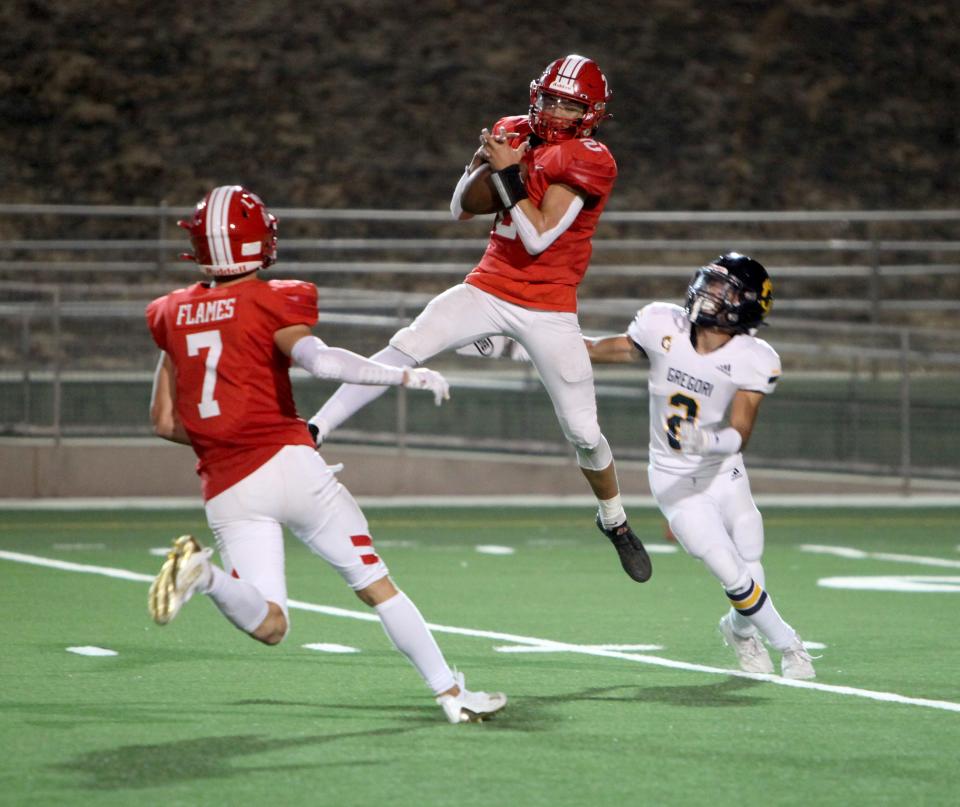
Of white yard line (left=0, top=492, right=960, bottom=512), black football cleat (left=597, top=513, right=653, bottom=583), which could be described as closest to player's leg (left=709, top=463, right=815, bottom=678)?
black football cleat (left=597, top=513, right=653, bottom=583)

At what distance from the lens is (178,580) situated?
5309 millimetres

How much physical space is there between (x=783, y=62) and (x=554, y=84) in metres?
20.6

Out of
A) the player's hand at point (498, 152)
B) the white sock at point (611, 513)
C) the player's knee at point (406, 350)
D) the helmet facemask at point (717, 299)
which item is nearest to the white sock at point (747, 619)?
the white sock at point (611, 513)

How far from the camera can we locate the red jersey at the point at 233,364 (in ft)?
18.4

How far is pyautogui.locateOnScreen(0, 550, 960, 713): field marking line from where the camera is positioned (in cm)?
645

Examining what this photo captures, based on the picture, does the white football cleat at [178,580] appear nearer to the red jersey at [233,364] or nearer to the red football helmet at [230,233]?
the red jersey at [233,364]

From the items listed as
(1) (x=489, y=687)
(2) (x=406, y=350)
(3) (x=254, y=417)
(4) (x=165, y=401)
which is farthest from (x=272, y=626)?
(2) (x=406, y=350)

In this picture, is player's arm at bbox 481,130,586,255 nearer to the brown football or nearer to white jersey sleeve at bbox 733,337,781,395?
the brown football

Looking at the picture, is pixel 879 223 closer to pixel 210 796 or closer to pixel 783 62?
pixel 783 62

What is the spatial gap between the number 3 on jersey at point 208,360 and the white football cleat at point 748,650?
2503 millimetres

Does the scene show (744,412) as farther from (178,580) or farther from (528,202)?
(178,580)

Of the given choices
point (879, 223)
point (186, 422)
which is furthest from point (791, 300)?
point (186, 422)

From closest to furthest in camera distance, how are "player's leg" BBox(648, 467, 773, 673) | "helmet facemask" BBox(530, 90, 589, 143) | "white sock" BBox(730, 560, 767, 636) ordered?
"player's leg" BBox(648, 467, 773, 673) < "white sock" BBox(730, 560, 767, 636) < "helmet facemask" BBox(530, 90, 589, 143)

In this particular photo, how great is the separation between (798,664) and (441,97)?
65.6 feet
